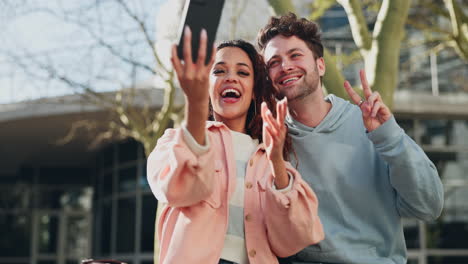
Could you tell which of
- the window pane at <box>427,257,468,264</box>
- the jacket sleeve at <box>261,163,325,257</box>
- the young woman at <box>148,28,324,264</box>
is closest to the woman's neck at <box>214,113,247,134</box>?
the young woman at <box>148,28,324,264</box>

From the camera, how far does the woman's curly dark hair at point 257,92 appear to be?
110 inches

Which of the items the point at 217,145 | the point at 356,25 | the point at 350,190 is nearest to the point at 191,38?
the point at 217,145

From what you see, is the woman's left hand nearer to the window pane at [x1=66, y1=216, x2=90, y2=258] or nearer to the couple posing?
the couple posing

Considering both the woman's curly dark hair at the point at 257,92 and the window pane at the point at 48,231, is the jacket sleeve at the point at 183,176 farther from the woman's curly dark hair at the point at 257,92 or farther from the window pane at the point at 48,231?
the window pane at the point at 48,231

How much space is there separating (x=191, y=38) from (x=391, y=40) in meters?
3.14

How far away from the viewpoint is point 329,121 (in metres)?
2.92

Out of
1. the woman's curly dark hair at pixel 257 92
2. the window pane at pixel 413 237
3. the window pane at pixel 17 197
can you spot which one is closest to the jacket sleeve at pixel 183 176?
the woman's curly dark hair at pixel 257 92

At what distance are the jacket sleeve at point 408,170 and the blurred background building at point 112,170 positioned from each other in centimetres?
678

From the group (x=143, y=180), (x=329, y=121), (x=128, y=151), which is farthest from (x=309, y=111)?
(x=128, y=151)

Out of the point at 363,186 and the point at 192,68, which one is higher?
the point at 192,68

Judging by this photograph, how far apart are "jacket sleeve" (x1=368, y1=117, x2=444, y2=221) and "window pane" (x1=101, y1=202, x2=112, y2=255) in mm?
14590

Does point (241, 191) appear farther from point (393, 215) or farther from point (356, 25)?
point (356, 25)

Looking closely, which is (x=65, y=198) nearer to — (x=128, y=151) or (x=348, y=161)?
(x=128, y=151)

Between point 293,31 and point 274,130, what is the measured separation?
3.03 ft
